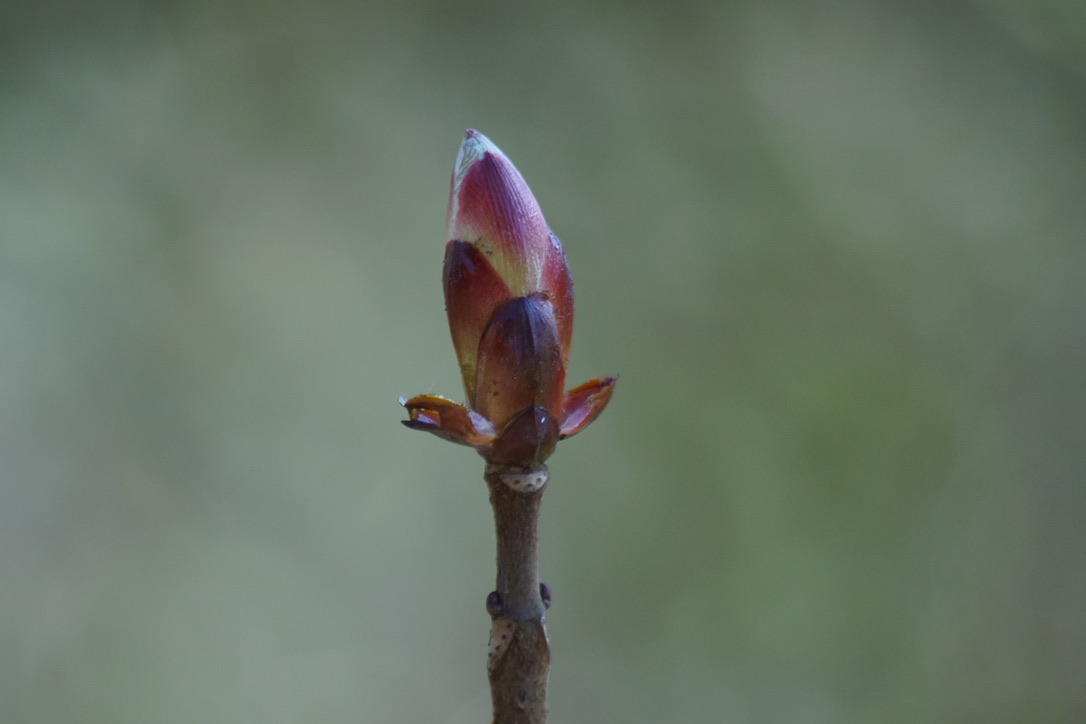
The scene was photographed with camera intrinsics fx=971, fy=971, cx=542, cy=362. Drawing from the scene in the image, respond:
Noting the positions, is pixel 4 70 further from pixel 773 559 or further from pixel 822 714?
pixel 822 714

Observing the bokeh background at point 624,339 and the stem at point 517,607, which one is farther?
the bokeh background at point 624,339

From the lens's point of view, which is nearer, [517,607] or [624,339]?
[517,607]

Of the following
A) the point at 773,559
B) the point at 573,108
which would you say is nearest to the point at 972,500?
the point at 773,559

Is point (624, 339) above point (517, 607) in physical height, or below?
above

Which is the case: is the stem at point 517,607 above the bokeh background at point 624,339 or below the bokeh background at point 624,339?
below
